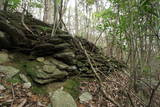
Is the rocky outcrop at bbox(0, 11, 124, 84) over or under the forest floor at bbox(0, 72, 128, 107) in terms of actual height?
over

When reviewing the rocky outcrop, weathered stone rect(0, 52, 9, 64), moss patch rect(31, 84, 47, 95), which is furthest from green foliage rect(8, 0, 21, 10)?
moss patch rect(31, 84, 47, 95)

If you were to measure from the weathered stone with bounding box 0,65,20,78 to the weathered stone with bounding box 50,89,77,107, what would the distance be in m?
1.06

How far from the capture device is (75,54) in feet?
15.1

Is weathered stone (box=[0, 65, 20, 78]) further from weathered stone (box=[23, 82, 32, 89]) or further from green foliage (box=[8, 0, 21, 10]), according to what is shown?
green foliage (box=[8, 0, 21, 10])

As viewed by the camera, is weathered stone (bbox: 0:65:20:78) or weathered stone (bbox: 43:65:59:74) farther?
weathered stone (bbox: 43:65:59:74)

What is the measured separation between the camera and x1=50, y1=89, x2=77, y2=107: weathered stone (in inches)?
118

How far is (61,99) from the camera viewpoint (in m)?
3.11

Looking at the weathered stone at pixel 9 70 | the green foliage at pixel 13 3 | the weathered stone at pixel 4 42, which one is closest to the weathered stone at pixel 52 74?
the weathered stone at pixel 9 70

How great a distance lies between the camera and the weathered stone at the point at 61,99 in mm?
2998

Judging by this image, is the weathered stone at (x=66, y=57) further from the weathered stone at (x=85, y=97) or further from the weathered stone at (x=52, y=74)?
the weathered stone at (x=85, y=97)

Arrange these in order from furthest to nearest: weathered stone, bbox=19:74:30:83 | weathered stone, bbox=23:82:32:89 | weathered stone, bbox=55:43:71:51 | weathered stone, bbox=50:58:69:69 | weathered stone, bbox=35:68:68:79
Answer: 1. weathered stone, bbox=55:43:71:51
2. weathered stone, bbox=50:58:69:69
3. weathered stone, bbox=35:68:68:79
4. weathered stone, bbox=19:74:30:83
5. weathered stone, bbox=23:82:32:89

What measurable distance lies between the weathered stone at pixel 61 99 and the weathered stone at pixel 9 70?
41.8 inches

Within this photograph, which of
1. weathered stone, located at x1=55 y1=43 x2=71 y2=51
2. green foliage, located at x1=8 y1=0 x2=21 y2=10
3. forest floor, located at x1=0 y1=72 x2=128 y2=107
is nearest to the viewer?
forest floor, located at x1=0 y1=72 x2=128 y2=107

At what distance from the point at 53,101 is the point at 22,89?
73 cm
